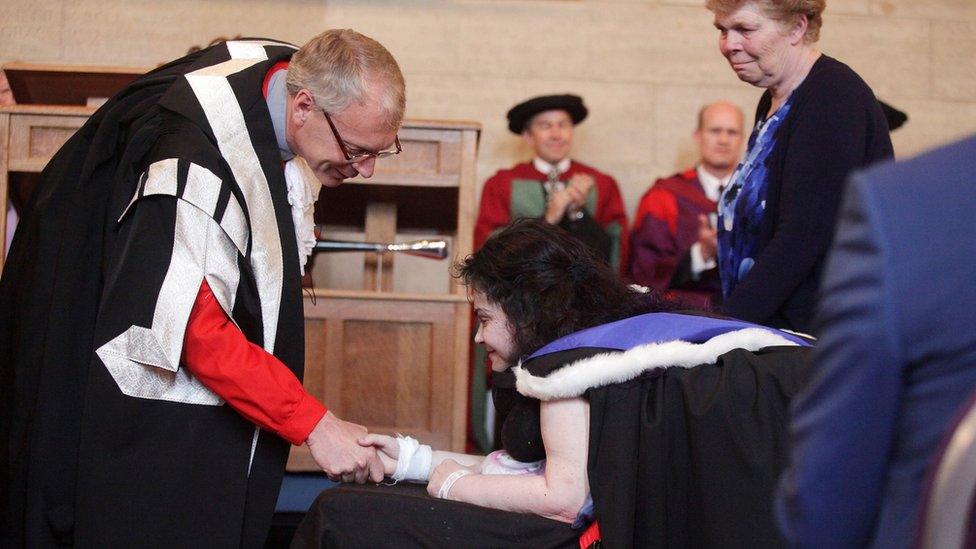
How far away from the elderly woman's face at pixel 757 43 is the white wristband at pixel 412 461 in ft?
3.73

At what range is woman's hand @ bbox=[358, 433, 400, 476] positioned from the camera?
2.37m

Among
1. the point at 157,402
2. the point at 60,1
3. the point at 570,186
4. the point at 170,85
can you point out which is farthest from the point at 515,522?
the point at 60,1

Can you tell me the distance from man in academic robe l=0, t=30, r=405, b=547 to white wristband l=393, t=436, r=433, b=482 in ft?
0.22

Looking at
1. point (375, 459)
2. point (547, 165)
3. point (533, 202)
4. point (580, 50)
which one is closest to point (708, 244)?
point (533, 202)

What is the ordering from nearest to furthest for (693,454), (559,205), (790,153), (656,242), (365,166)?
(693,454) → (365,166) → (790,153) → (559,205) → (656,242)

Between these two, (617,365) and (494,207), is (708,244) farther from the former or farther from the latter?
(617,365)

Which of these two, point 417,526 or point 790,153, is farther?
point 790,153

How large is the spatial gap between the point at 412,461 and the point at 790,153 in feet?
3.61

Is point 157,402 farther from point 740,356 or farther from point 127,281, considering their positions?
point 740,356

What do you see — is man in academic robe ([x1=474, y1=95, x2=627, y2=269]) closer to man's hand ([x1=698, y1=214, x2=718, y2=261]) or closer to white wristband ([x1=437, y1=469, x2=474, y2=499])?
man's hand ([x1=698, y1=214, x2=718, y2=261])

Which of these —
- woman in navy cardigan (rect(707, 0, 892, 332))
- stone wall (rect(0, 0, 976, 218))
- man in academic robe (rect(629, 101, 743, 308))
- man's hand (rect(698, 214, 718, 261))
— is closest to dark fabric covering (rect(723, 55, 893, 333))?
woman in navy cardigan (rect(707, 0, 892, 332))

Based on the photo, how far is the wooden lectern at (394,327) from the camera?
11.8 ft

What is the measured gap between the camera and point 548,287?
7.09ft

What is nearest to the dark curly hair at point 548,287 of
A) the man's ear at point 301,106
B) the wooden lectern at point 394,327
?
the man's ear at point 301,106
